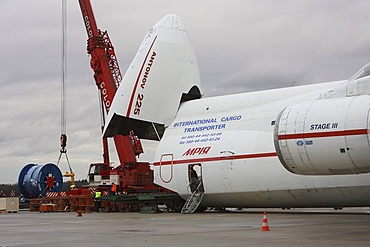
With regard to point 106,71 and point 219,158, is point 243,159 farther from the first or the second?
point 106,71

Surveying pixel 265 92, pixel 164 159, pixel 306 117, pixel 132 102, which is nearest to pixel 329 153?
pixel 306 117

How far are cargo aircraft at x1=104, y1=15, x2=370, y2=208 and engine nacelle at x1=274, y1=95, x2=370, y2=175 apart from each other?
29 millimetres

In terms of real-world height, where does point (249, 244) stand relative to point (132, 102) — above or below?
below

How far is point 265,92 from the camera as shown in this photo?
28.7 metres

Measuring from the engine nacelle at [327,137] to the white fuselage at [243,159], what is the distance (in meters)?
6.62

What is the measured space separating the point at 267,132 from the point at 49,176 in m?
23.8

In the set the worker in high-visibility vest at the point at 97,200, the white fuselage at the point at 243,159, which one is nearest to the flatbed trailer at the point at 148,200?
the worker in high-visibility vest at the point at 97,200

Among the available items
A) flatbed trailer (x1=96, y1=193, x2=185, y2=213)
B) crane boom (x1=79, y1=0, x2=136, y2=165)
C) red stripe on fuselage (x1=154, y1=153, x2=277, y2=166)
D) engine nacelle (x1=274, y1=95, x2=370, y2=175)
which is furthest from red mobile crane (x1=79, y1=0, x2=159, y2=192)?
engine nacelle (x1=274, y1=95, x2=370, y2=175)

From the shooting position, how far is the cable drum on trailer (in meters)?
44.6

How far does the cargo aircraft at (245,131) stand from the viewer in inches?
677

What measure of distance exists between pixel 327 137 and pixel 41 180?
3191 cm

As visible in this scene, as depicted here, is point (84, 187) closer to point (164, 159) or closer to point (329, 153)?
point (164, 159)

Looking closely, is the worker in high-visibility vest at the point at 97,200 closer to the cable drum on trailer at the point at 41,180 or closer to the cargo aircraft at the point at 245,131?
the cargo aircraft at the point at 245,131

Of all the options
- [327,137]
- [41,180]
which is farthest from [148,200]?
[41,180]
